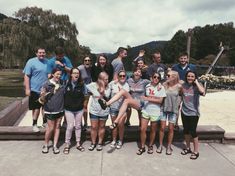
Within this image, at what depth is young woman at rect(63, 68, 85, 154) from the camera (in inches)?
222

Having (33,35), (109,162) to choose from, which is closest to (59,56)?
(109,162)

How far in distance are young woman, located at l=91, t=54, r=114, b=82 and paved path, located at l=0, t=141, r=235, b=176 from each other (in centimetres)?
Result: 130

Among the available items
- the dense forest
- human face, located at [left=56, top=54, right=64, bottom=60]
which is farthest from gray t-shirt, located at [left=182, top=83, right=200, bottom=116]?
the dense forest

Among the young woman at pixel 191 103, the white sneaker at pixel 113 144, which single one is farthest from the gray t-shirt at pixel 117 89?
the young woman at pixel 191 103

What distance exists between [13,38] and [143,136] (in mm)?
25449

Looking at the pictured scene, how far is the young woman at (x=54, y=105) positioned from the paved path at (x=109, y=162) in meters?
0.29

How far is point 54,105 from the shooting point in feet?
18.3

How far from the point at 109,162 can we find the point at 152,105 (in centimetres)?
124

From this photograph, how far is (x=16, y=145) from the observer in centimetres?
593

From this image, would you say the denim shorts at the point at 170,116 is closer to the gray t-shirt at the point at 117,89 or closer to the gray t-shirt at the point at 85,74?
the gray t-shirt at the point at 117,89

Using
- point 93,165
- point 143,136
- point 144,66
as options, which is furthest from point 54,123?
point 144,66

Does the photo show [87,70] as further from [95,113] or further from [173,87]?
[173,87]

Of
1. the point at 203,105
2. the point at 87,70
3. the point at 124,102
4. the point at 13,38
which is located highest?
the point at 13,38

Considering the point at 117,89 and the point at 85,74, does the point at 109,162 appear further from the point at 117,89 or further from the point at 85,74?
the point at 85,74
